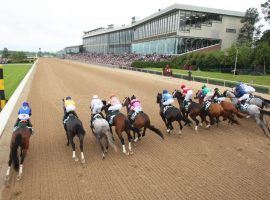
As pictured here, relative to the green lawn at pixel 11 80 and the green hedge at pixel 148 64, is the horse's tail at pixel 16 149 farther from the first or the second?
the green hedge at pixel 148 64

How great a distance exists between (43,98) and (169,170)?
1157cm

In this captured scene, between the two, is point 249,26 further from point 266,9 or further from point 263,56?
point 263,56

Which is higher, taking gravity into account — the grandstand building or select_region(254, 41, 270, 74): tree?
the grandstand building

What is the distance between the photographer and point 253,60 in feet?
118

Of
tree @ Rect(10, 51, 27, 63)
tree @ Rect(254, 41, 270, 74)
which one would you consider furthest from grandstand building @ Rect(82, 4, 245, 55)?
tree @ Rect(10, 51, 27, 63)

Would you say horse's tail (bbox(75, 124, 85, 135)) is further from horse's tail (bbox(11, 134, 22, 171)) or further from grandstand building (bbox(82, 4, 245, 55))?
grandstand building (bbox(82, 4, 245, 55))

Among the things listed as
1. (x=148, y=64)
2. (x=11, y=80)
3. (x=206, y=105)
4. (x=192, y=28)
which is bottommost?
(x=11, y=80)

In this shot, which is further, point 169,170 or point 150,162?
point 150,162

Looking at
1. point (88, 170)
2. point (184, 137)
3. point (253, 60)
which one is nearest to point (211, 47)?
point (253, 60)

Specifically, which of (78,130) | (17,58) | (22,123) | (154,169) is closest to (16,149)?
(22,123)

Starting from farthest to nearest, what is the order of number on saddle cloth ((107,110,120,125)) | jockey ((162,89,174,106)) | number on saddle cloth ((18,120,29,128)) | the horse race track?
jockey ((162,89,174,106)) → number on saddle cloth ((107,110,120,125)) → number on saddle cloth ((18,120,29,128)) → the horse race track

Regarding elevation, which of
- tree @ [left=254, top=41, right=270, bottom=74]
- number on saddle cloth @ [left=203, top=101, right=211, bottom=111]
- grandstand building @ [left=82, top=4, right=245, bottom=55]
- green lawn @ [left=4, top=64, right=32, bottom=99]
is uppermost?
grandstand building @ [left=82, top=4, right=245, bottom=55]

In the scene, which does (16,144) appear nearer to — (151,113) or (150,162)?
(150,162)

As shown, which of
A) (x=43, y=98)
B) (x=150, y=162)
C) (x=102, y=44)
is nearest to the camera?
(x=150, y=162)
